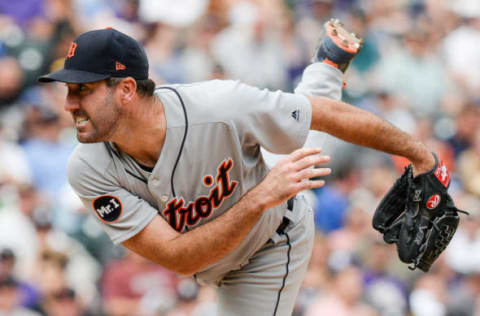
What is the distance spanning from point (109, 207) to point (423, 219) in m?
1.44

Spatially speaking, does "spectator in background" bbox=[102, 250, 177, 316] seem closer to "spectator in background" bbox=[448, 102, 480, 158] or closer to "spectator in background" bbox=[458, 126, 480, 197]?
"spectator in background" bbox=[458, 126, 480, 197]

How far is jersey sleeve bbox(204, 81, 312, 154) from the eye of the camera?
3.41m

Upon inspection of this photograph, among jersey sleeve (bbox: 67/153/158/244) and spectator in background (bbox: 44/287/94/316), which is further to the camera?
spectator in background (bbox: 44/287/94/316)

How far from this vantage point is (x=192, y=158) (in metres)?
3.47

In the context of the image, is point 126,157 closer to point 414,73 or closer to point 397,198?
point 397,198

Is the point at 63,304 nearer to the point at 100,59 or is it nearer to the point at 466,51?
the point at 100,59

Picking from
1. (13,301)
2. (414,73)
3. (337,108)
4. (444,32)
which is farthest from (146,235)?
(444,32)

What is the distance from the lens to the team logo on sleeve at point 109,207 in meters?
3.50

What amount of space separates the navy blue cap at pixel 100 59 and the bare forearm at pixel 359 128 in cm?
82

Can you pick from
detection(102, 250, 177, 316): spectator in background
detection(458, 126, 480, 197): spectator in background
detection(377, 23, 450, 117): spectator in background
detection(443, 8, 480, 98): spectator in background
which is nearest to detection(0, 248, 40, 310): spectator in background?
detection(102, 250, 177, 316): spectator in background

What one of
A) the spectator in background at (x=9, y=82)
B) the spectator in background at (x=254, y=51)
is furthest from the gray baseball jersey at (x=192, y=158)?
the spectator in background at (x=254, y=51)

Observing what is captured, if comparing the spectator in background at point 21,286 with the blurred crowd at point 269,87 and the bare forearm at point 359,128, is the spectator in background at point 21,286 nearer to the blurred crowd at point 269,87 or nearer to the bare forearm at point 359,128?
the blurred crowd at point 269,87

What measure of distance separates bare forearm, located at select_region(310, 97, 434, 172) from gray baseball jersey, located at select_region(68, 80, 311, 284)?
8 cm

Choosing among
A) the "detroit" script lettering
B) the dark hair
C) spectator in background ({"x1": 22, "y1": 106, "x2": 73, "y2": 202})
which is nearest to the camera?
the dark hair
